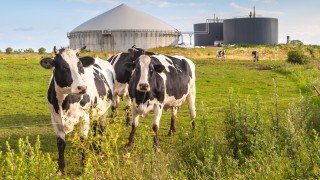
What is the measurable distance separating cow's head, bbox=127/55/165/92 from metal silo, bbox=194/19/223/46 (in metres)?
77.1

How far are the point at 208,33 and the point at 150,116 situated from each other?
74.1 metres

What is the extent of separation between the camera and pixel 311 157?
5.50 metres

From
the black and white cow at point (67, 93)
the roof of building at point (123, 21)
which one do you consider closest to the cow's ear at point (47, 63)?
the black and white cow at point (67, 93)

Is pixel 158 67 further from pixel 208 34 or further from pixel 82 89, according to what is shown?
pixel 208 34

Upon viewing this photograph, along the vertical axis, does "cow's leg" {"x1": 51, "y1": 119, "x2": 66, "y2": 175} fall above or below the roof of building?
below

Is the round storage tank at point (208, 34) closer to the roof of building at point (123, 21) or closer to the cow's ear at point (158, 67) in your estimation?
the roof of building at point (123, 21)

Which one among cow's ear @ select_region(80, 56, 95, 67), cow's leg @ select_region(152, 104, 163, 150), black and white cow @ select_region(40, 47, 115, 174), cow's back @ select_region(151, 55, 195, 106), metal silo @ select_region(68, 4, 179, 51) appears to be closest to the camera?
black and white cow @ select_region(40, 47, 115, 174)

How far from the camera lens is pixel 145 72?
996cm

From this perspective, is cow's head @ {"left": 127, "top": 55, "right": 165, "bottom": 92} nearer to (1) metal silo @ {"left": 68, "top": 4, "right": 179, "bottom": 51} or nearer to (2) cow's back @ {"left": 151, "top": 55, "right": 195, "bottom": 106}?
(2) cow's back @ {"left": 151, "top": 55, "right": 195, "bottom": 106}

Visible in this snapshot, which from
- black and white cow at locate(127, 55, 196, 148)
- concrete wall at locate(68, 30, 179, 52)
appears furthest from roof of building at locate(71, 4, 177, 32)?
black and white cow at locate(127, 55, 196, 148)

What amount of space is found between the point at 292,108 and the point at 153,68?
3500 millimetres

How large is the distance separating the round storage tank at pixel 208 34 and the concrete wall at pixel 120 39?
57.5 ft

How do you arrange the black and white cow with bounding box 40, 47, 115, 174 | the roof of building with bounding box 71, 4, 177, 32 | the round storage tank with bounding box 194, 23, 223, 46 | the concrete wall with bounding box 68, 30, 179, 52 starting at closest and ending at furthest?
the black and white cow with bounding box 40, 47, 115, 174
the concrete wall with bounding box 68, 30, 179, 52
the roof of building with bounding box 71, 4, 177, 32
the round storage tank with bounding box 194, 23, 223, 46

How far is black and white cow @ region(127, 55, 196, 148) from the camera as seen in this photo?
1002 cm
